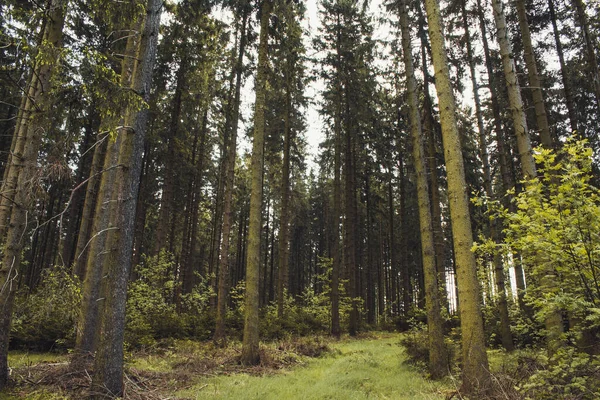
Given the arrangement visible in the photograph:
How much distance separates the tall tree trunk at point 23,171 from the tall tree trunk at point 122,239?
1361 millimetres

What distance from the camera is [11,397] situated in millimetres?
5695

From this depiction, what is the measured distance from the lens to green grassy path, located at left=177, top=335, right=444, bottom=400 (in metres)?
6.67

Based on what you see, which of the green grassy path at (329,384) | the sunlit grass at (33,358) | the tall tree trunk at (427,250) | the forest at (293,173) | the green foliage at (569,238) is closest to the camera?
the green foliage at (569,238)

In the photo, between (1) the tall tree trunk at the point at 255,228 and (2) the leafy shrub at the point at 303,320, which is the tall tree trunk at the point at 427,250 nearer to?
(1) the tall tree trunk at the point at 255,228

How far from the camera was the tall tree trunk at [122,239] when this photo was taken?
5641mm

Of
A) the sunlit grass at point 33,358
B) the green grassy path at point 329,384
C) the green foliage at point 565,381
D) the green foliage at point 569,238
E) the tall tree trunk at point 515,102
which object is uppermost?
the tall tree trunk at point 515,102

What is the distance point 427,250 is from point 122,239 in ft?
22.1

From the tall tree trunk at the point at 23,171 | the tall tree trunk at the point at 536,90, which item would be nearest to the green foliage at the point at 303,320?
the tall tree trunk at the point at 23,171

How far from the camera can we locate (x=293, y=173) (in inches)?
1120

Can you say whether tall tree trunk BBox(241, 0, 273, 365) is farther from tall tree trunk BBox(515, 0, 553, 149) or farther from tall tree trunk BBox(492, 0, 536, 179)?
tall tree trunk BBox(515, 0, 553, 149)

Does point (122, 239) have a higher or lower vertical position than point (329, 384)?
higher

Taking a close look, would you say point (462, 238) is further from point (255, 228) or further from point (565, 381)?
point (255, 228)

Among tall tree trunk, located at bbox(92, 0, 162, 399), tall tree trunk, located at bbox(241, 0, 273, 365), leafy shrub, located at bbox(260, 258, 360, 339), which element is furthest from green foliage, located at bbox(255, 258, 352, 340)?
tall tree trunk, located at bbox(92, 0, 162, 399)

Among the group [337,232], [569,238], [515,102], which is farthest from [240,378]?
[337,232]
